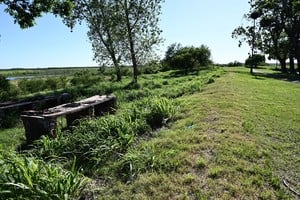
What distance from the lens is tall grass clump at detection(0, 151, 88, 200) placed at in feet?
8.82

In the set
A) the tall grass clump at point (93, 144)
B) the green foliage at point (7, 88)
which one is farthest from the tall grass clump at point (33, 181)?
the green foliage at point (7, 88)

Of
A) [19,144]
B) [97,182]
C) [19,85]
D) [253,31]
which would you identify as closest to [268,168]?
[97,182]

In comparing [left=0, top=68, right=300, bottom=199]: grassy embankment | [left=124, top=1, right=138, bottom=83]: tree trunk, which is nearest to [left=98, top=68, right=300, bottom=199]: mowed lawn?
[left=0, top=68, right=300, bottom=199]: grassy embankment

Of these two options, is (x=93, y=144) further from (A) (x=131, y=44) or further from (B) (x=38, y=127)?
(A) (x=131, y=44)

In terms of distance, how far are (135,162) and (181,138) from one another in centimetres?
129

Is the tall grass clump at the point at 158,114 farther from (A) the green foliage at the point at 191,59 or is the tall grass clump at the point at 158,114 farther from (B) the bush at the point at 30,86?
(A) the green foliage at the point at 191,59

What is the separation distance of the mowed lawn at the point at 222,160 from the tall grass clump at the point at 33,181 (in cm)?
42

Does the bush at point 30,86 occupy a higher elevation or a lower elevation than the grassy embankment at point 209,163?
higher

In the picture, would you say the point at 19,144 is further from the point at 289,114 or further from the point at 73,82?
the point at 73,82

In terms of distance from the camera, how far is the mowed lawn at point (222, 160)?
10.4 ft

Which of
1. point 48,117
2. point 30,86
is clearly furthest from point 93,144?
point 30,86

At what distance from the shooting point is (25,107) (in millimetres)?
9008

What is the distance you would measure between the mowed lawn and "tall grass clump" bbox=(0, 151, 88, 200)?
42 cm

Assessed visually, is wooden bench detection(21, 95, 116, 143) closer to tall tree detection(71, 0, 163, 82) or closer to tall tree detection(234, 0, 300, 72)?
tall tree detection(71, 0, 163, 82)
